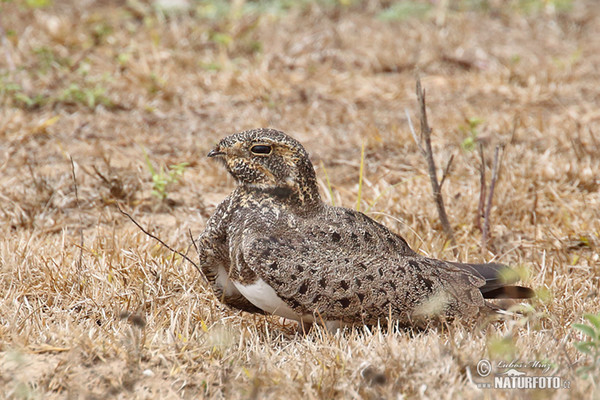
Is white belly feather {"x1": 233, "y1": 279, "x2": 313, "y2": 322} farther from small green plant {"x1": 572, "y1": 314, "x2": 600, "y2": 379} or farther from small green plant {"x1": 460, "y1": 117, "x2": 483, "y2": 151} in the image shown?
small green plant {"x1": 460, "y1": 117, "x2": 483, "y2": 151}

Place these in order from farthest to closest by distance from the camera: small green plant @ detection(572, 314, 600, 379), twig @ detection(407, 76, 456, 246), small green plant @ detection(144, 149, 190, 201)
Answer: small green plant @ detection(144, 149, 190, 201) → twig @ detection(407, 76, 456, 246) → small green plant @ detection(572, 314, 600, 379)

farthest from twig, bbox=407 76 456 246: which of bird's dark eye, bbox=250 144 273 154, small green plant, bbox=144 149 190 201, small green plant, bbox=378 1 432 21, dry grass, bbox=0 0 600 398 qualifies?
small green plant, bbox=378 1 432 21

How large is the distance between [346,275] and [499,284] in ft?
2.71

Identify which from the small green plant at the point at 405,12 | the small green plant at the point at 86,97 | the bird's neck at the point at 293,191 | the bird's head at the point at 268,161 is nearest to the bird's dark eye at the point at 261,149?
the bird's head at the point at 268,161

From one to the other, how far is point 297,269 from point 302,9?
739cm

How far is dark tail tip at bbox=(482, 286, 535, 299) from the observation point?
11.7ft

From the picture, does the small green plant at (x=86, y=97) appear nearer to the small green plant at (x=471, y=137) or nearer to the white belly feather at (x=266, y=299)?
the small green plant at (x=471, y=137)

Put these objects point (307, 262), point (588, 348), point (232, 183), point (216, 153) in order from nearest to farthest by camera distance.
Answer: point (588, 348) → point (307, 262) → point (216, 153) → point (232, 183)

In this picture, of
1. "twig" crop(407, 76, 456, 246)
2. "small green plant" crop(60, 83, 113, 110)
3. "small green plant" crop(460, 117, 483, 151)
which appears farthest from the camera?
"small green plant" crop(60, 83, 113, 110)

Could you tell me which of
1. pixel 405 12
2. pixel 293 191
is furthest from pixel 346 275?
pixel 405 12

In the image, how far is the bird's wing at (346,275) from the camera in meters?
3.25

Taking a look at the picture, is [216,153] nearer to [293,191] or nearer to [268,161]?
[268,161]

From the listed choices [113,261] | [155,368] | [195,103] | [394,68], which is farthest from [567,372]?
[394,68]
